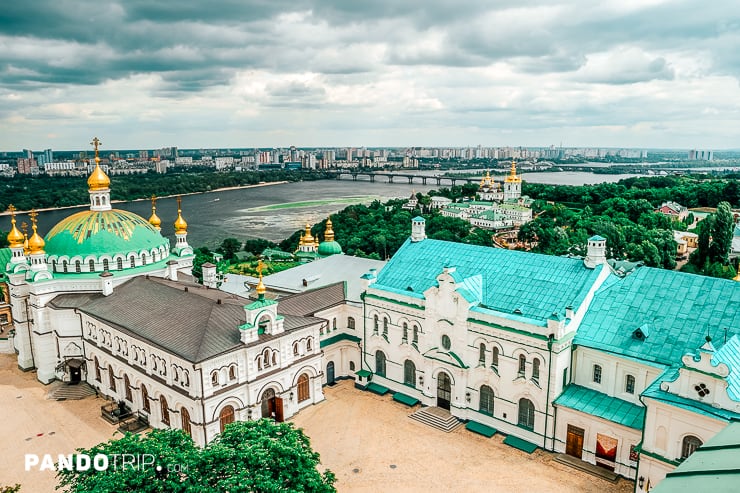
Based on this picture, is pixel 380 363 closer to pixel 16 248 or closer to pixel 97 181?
pixel 97 181

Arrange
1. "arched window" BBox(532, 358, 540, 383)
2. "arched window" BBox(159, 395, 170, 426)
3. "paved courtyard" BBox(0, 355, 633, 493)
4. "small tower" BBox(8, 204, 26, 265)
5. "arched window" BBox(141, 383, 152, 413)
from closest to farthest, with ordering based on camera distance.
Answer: "paved courtyard" BBox(0, 355, 633, 493)
"arched window" BBox(532, 358, 540, 383)
"arched window" BBox(159, 395, 170, 426)
"arched window" BBox(141, 383, 152, 413)
"small tower" BBox(8, 204, 26, 265)

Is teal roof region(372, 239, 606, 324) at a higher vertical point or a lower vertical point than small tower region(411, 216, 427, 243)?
lower

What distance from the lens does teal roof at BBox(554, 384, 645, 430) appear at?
752 inches

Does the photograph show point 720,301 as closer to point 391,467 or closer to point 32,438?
point 391,467

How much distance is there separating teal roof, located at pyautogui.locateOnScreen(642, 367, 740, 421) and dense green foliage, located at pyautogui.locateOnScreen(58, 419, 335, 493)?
1052 centimetres

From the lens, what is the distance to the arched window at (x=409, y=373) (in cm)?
2555

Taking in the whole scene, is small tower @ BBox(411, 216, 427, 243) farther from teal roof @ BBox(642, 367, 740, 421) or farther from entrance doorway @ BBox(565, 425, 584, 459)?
teal roof @ BBox(642, 367, 740, 421)

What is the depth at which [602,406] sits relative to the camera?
20000 millimetres

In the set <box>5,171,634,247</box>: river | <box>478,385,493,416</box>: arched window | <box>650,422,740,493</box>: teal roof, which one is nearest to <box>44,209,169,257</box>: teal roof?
<box>478,385,493,416</box>: arched window

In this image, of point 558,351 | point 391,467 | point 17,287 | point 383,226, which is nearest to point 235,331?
point 391,467

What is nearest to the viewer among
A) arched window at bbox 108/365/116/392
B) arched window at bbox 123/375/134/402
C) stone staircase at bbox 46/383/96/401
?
arched window at bbox 123/375/134/402

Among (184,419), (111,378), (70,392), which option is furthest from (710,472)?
(70,392)

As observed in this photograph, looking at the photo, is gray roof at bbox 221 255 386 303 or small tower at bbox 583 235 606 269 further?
gray roof at bbox 221 255 386 303

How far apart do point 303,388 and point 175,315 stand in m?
6.50
